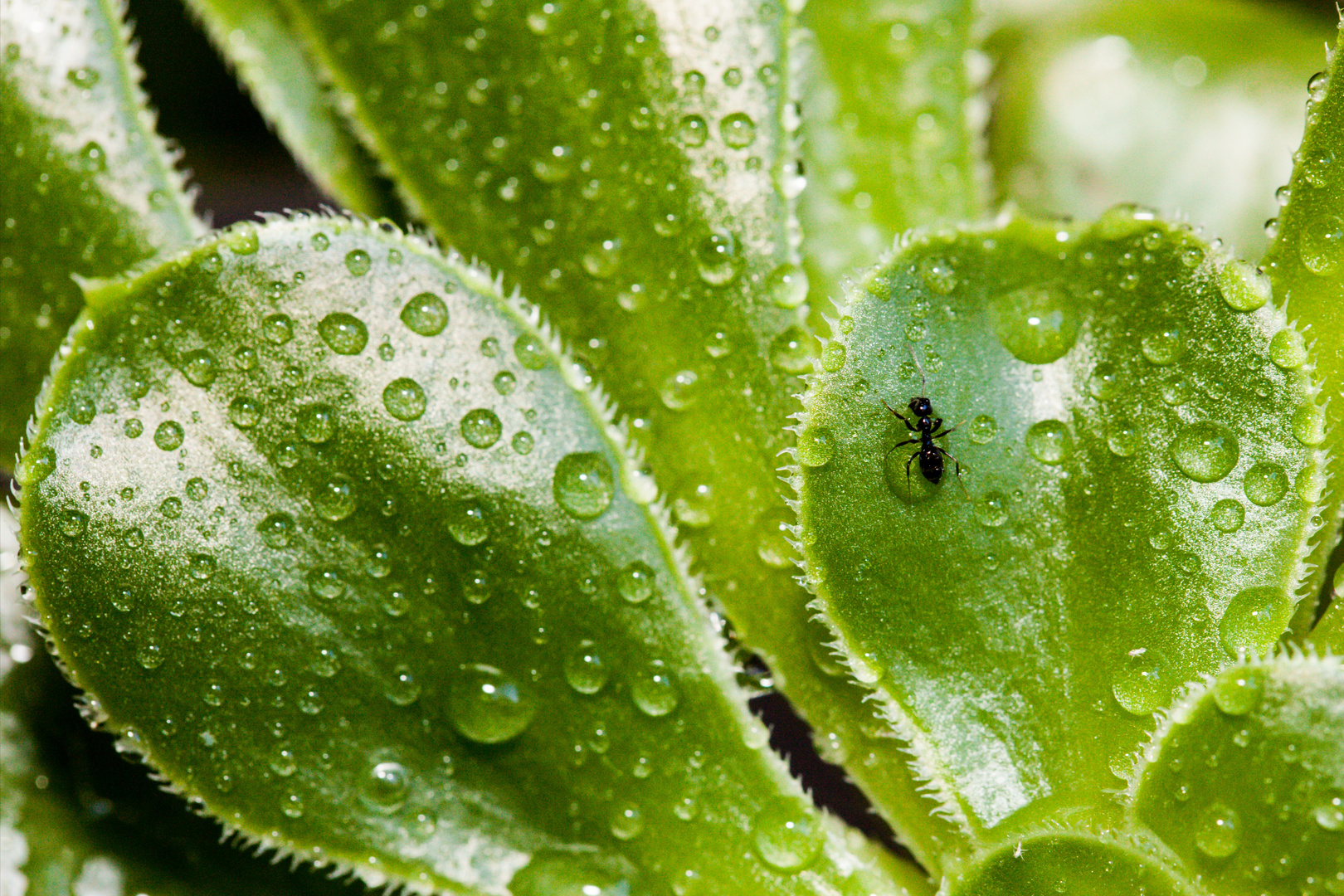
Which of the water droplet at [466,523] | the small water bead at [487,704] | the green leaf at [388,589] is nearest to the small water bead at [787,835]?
the green leaf at [388,589]

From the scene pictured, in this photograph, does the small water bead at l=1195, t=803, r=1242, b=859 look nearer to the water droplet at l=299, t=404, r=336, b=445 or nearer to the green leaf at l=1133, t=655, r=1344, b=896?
the green leaf at l=1133, t=655, r=1344, b=896

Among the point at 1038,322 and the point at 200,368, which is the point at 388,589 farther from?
the point at 1038,322

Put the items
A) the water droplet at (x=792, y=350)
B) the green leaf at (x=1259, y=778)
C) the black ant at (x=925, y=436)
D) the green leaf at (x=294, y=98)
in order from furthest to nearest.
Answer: the green leaf at (x=294, y=98) → the water droplet at (x=792, y=350) → the black ant at (x=925, y=436) → the green leaf at (x=1259, y=778)

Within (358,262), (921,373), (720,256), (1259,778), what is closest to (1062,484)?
(921,373)

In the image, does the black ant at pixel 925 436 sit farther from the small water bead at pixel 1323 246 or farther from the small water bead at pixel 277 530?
the small water bead at pixel 277 530

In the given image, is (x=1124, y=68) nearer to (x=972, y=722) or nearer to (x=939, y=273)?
(x=939, y=273)

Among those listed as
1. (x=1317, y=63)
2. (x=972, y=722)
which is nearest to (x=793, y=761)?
(x=972, y=722)
